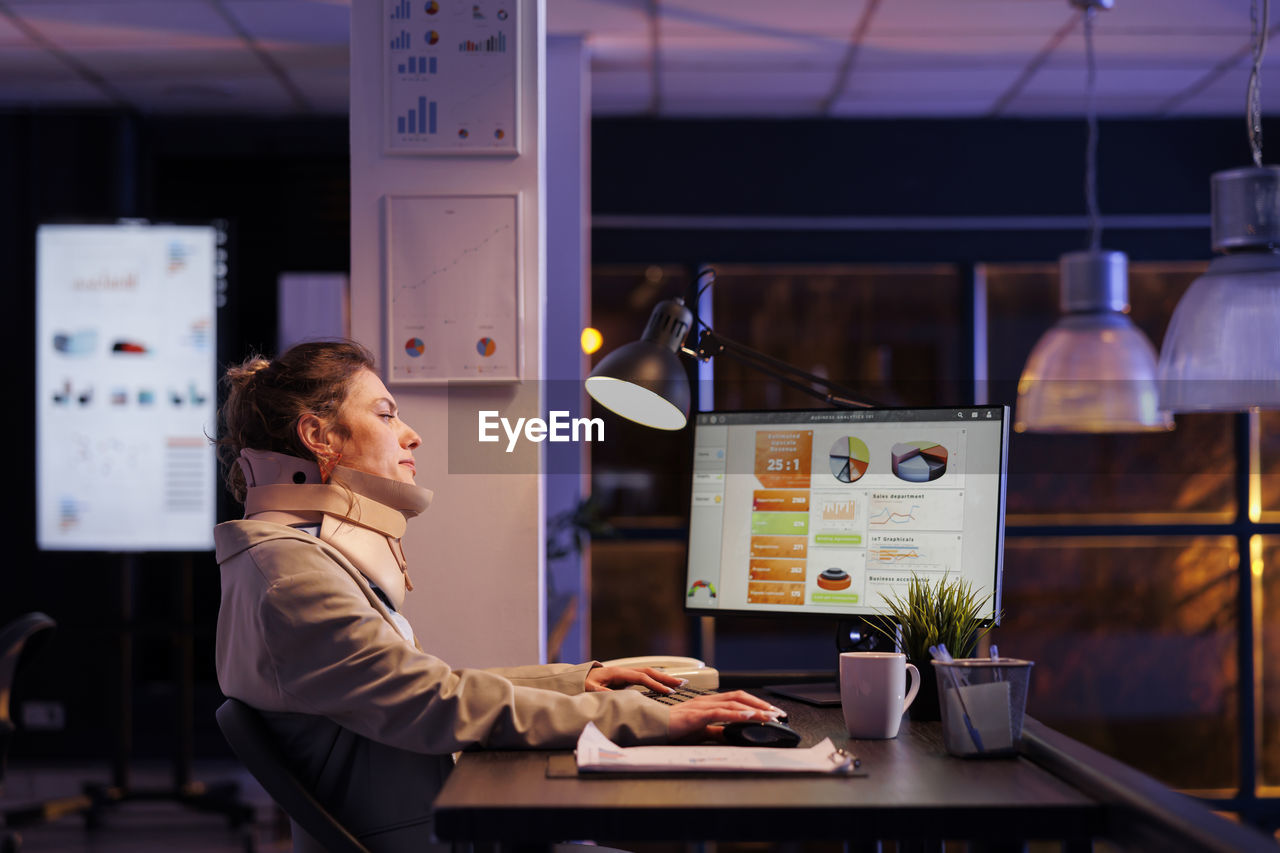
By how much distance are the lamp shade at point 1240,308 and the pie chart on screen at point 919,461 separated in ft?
2.11

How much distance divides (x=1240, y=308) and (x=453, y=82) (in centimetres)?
167

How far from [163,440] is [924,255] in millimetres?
3240

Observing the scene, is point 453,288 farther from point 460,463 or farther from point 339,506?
point 339,506

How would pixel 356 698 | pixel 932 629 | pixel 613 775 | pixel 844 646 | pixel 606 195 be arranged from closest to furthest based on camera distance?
1. pixel 613 775
2. pixel 356 698
3. pixel 932 629
4. pixel 844 646
5. pixel 606 195

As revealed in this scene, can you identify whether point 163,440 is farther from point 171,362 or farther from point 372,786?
point 372,786

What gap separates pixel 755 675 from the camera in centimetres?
202

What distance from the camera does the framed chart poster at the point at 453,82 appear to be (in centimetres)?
247

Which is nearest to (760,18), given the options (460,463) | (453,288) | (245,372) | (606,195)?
(606,195)

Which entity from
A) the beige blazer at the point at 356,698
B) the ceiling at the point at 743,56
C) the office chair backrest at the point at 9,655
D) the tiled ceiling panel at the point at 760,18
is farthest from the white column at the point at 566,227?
the beige blazer at the point at 356,698

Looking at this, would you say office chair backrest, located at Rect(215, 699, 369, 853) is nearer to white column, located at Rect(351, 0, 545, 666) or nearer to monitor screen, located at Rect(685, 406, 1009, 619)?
monitor screen, located at Rect(685, 406, 1009, 619)

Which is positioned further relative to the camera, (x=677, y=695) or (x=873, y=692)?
(x=677, y=695)

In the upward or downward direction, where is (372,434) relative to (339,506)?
upward

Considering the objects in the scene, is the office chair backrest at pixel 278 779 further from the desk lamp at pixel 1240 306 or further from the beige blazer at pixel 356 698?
the desk lamp at pixel 1240 306

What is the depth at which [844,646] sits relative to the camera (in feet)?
5.96
